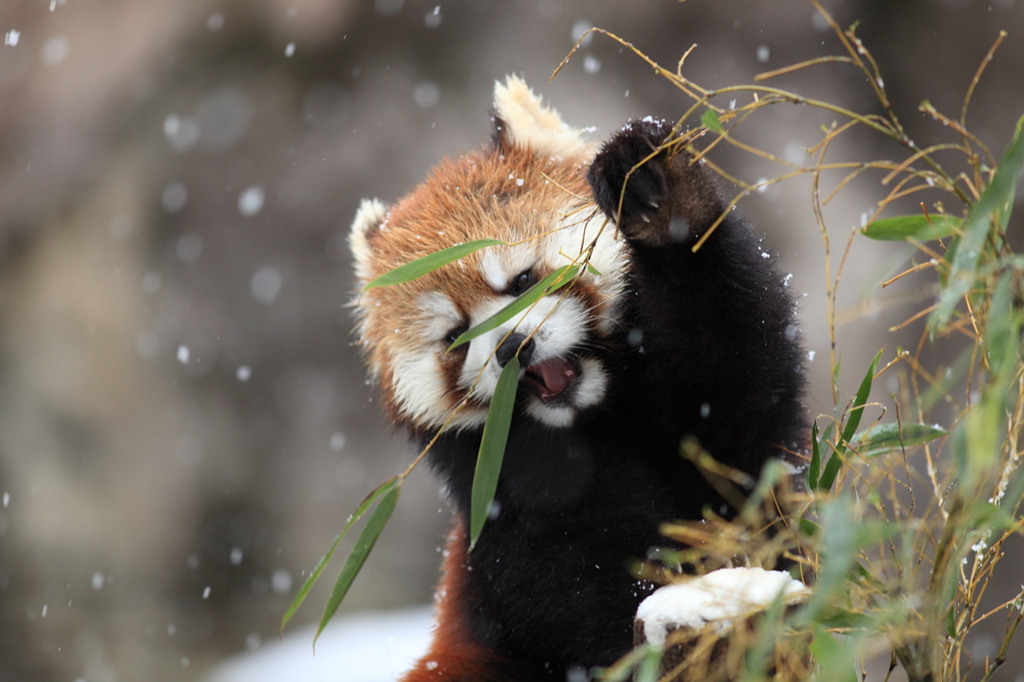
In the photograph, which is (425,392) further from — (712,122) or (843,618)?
(843,618)

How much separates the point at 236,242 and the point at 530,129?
292cm

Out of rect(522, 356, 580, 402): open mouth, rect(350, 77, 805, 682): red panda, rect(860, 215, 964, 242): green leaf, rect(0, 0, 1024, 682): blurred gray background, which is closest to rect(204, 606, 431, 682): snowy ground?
rect(0, 0, 1024, 682): blurred gray background

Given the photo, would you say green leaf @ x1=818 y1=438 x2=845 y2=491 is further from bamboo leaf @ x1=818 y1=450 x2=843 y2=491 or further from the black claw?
the black claw

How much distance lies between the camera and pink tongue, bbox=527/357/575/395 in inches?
70.0

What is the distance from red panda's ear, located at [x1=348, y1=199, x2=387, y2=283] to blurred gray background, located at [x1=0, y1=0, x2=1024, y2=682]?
6.97 feet

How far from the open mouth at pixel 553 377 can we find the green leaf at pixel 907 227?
80 centimetres

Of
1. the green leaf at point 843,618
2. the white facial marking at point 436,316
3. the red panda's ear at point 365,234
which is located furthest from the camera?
the red panda's ear at point 365,234

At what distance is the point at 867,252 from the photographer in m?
4.36

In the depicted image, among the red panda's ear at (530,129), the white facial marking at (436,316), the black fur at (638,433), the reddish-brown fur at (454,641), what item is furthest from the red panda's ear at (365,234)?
the reddish-brown fur at (454,641)

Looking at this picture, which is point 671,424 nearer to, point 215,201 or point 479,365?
Result: point 479,365

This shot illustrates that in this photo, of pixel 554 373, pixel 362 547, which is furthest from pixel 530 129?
pixel 362 547

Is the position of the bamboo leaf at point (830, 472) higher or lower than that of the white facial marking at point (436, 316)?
lower

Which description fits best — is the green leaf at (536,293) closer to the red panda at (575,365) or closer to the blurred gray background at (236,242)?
the red panda at (575,365)

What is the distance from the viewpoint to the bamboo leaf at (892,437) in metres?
1.15
